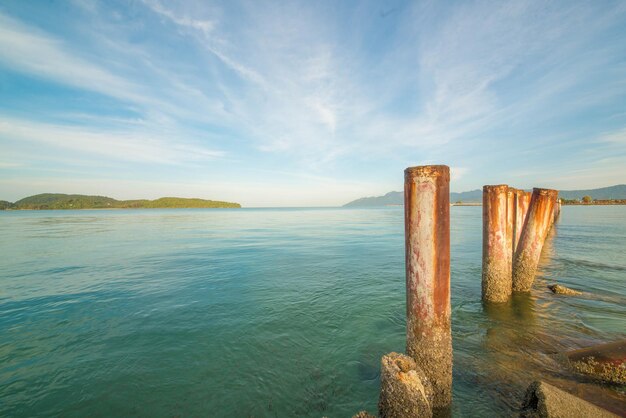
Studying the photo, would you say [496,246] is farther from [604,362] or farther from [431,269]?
[431,269]

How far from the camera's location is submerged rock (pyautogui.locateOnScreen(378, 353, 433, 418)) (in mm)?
3297

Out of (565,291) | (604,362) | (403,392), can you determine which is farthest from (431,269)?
(565,291)

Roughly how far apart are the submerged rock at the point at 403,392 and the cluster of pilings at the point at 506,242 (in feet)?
18.4

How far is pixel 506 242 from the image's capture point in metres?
7.62

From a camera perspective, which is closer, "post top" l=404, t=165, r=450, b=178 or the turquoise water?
"post top" l=404, t=165, r=450, b=178

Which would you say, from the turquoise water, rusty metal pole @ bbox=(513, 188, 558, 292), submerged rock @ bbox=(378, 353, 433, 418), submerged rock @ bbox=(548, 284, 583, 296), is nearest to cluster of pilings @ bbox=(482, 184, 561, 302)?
rusty metal pole @ bbox=(513, 188, 558, 292)

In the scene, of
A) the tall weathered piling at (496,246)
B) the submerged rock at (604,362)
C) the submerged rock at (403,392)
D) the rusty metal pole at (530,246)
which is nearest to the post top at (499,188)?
the tall weathered piling at (496,246)

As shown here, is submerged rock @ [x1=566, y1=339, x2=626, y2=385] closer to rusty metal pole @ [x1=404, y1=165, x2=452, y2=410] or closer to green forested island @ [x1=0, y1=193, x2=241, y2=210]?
rusty metal pole @ [x1=404, y1=165, x2=452, y2=410]

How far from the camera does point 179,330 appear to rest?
6996mm

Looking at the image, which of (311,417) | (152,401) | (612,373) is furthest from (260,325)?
(612,373)

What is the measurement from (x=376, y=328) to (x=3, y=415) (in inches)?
281

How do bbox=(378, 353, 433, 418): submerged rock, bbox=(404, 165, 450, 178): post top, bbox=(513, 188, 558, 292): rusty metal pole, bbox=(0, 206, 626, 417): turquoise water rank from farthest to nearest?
bbox=(513, 188, 558, 292): rusty metal pole → bbox=(0, 206, 626, 417): turquoise water → bbox=(404, 165, 450, 178): post top → bbox=(378, 353, 433, 418): submerged rock

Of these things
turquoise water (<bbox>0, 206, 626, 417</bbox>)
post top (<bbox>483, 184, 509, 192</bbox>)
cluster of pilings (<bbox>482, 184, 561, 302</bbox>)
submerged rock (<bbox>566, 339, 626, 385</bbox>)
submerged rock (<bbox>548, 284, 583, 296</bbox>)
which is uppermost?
post top (<bbox>483, 184, 509, 192</bbox>)

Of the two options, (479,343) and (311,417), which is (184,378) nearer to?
(311,417)
